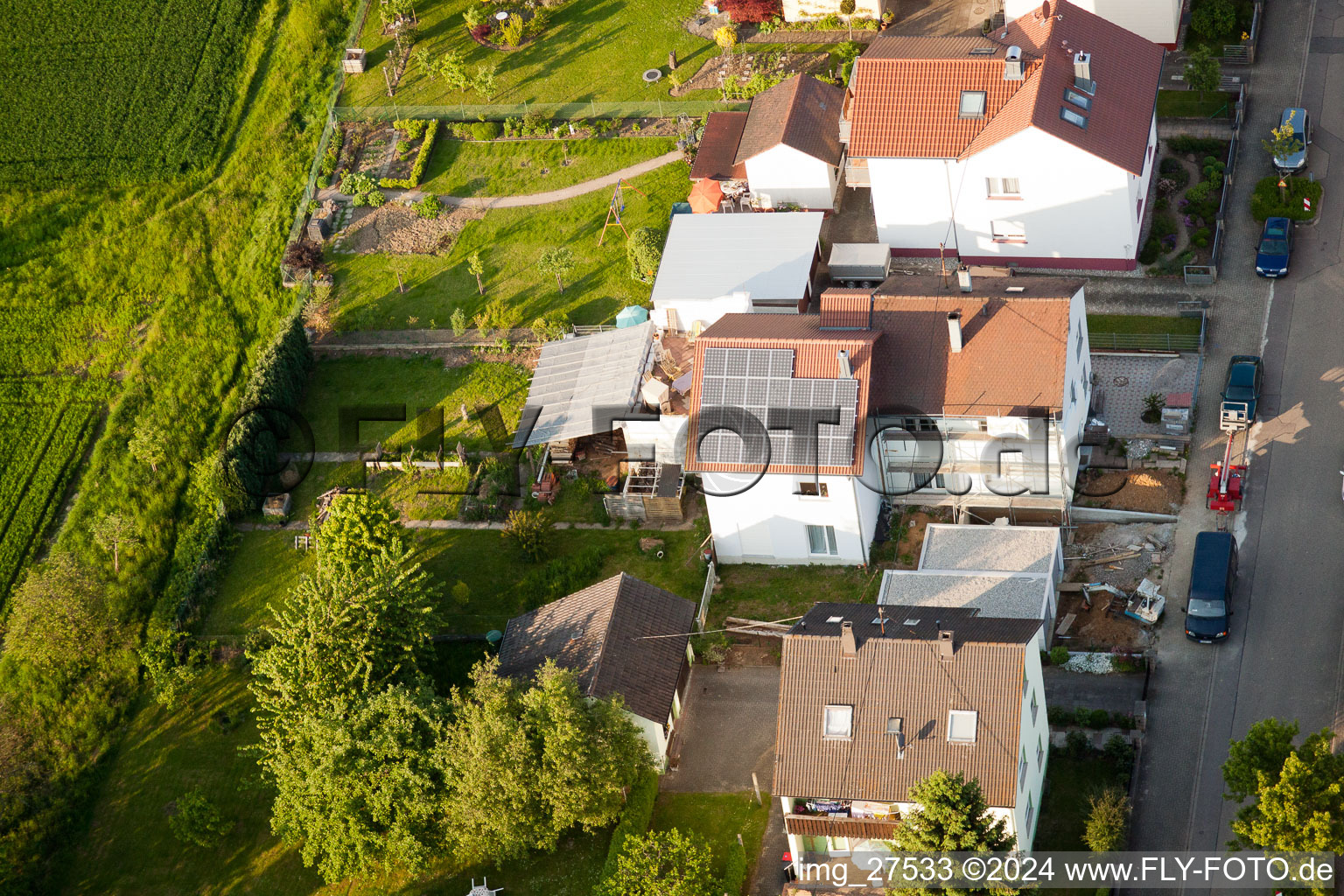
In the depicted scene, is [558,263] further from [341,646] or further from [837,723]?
[837,723]

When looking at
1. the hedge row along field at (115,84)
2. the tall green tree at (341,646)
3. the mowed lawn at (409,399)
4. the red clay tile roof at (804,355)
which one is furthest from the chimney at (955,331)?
the hedge row along field at (115,84)

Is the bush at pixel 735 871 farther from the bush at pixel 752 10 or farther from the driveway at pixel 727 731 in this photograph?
the bush at pixel 752 10

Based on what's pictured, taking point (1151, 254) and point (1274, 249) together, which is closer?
point (1274, 249)

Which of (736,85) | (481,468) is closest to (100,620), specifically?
(481,468)

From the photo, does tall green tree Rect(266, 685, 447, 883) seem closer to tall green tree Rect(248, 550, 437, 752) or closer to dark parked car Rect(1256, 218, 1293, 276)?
tall green tree Rect(248, 550, 437, 752)

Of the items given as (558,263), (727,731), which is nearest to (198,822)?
(727,731)

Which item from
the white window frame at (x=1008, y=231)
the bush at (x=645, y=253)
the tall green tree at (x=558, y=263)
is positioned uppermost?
the white window frame at (x=1008, y=231)

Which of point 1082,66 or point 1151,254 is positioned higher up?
point 1082,66
